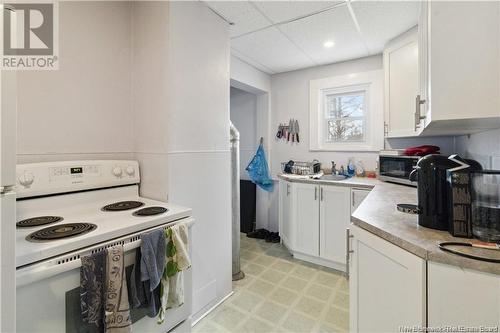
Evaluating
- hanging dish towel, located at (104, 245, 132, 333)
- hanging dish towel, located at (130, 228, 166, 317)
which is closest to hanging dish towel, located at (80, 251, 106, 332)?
hanging dish towel, located at (104, 245, 132, 333)

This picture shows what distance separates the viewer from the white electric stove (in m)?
0.84

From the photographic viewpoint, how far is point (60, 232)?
101cm

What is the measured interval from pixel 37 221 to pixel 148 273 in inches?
24.4

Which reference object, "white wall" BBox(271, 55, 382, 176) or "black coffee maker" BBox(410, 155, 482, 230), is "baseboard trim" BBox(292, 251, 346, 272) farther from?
"black coffee maker" BBox(410, 155, 482, 230)

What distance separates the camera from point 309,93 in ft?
10.6

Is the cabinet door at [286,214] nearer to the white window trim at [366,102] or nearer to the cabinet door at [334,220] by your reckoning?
the cabinet door at [334,220]

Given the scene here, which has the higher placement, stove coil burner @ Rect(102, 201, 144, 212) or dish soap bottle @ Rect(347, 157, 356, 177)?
dish soap bottle @ Rect(347, 157, 356, 177)

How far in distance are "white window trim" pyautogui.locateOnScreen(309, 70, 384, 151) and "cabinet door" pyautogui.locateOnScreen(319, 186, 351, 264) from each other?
798 millimetres

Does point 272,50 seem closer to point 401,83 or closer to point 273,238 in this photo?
point 401,83

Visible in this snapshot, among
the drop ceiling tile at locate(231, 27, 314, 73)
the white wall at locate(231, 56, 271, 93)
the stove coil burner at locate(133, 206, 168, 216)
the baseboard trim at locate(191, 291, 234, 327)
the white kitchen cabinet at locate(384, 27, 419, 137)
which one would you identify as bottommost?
the baseboard trim at locate(191, 291, 234, 327)

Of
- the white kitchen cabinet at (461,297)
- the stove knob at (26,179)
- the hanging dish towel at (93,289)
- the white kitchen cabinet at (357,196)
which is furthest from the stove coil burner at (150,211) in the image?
the white kitchen cabinet at (357,196)

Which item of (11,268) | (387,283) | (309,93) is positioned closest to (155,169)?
(11,268)

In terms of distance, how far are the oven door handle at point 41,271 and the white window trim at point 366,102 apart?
9.31 ft

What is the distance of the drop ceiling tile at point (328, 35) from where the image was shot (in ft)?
6.63
